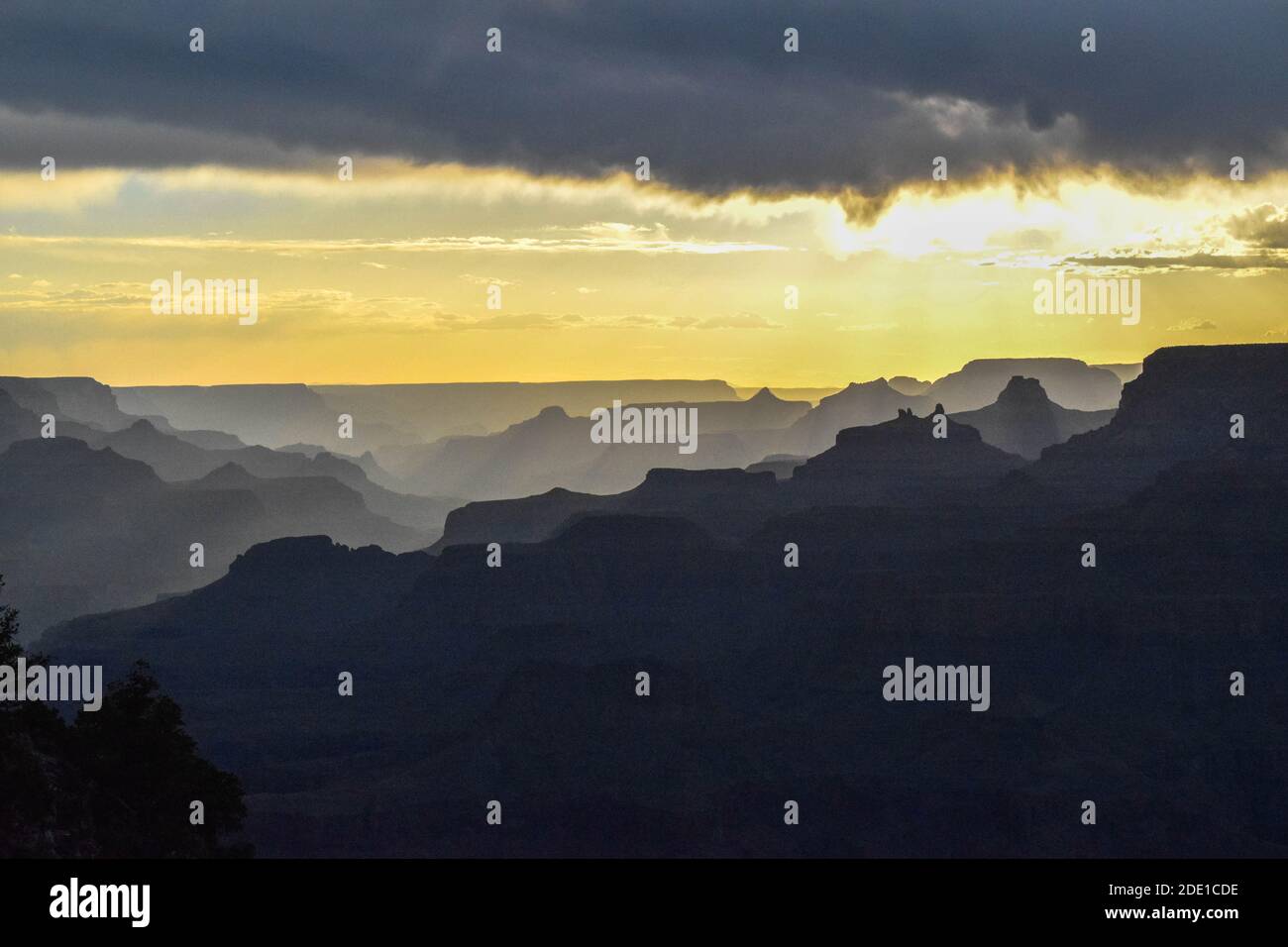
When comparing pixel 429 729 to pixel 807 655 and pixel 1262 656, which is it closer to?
pixel 807 655

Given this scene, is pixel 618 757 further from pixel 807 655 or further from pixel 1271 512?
pixel 1271 512

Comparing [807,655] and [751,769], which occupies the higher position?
[807,655]

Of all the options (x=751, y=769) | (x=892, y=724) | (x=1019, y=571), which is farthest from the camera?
(x=1019, y=571)

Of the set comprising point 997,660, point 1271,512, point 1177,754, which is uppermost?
point 1271,512

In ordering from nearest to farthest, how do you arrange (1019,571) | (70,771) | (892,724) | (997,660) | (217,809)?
(70,771)
(217,809)
(892,724)
(997,660)
(1019,571)

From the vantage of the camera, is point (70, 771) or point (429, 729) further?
point (429, 729)

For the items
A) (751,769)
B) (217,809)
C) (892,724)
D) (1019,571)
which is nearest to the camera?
(217,809)

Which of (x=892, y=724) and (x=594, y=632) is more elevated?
(x=594, y=632)

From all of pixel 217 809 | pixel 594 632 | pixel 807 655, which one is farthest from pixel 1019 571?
pixel 217 809
